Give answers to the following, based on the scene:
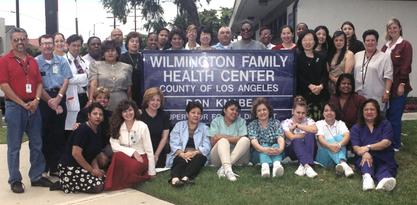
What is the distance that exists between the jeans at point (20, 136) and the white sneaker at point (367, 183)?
3.92 meters

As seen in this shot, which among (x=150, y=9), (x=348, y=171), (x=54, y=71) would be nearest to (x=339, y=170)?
(x=348, y=171)

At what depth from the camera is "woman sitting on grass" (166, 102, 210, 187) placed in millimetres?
6391

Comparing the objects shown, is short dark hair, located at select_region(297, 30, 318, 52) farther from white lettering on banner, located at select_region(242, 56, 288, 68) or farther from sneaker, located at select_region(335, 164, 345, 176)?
sneaker, located at select_region(335, 164, 345, 176)

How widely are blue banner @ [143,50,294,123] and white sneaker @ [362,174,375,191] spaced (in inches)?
75.7

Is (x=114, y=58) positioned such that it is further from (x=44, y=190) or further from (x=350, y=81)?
(x=350, y=81)

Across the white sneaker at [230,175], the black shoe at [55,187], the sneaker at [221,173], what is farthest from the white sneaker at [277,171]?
the black shoe at [55,187]

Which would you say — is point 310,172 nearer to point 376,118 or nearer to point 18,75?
point 376,118

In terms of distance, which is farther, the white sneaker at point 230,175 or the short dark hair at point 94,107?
the white sneaker at point 230,175

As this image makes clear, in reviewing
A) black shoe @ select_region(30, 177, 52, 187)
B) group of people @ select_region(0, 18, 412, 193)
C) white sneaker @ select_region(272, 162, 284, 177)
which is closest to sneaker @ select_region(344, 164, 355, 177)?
group of people @ select_region(0, 18, 412, 193)

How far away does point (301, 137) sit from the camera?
666 centimetres

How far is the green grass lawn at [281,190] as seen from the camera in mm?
5500

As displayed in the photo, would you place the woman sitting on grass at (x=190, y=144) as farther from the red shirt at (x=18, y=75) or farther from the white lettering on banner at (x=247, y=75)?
the red shirt at (x=18, y=75)

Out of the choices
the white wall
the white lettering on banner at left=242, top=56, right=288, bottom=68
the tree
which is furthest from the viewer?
the tree

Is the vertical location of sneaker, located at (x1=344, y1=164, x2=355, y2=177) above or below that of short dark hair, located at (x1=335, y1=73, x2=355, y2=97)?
below
